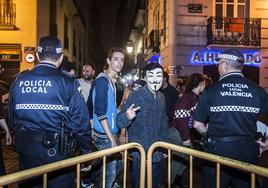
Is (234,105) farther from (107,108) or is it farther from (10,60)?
(10,60)

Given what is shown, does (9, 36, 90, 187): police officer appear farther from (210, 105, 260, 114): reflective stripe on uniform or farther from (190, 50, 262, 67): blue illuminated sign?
(190, 50, 262, 67): blue illuminated sign

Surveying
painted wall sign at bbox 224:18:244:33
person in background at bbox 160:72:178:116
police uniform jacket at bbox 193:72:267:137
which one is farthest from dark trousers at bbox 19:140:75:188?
painted wall sign at bbox 224:18:244:33

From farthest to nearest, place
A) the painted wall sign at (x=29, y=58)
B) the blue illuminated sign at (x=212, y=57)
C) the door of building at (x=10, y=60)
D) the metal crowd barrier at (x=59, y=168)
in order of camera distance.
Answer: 1. the blue illuminated sign at (x=212, y=57)
2. the door of building at (x=10, y=60)
3. the painted wall sign at (x=29, y=58)
4. the metal crowd barrier at (x=59, y=168)

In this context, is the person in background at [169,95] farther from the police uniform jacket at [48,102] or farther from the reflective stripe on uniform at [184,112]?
the police uniform jacket at [48,102]

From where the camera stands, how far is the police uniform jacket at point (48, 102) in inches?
159

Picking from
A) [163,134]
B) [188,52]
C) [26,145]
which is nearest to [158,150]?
[163,134]

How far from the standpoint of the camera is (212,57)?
19.6m

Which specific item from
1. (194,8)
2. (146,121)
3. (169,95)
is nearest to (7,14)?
(194,8)

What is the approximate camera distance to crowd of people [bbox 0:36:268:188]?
404cm

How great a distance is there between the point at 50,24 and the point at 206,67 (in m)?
8.34

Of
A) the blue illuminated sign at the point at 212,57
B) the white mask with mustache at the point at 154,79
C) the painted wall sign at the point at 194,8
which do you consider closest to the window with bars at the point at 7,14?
the painted wall sign at the point at 194,8

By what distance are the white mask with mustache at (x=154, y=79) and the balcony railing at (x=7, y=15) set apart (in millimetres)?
15822

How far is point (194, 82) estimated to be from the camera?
6.64m

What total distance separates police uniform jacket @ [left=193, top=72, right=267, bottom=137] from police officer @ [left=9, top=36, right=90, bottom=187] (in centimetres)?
142
